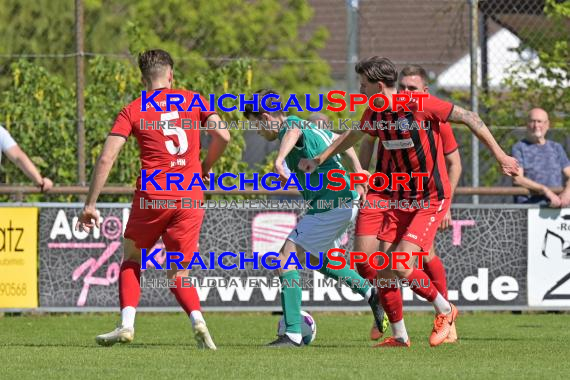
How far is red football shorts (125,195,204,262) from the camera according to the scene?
30.4 feet

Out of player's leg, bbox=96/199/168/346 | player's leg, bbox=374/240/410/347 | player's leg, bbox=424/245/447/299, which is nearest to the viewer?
player's leg, bbox=96/199/168/346

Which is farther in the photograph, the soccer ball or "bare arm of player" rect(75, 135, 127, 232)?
the soccer ball

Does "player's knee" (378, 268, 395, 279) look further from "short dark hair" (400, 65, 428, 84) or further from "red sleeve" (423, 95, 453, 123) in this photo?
"short dark hair" (400, 65, 428, 84)

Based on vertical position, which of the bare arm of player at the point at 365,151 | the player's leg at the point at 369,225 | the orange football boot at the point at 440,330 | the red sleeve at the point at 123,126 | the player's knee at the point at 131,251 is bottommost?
the orange football boot at the point at 440,330

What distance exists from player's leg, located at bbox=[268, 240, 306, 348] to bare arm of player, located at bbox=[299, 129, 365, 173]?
815 millimetres

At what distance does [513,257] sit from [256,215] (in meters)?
2.64

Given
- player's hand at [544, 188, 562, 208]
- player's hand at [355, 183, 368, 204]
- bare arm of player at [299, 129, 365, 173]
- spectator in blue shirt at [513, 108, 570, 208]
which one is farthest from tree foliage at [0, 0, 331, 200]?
bare arm of player at [299, 129, 365, 173]

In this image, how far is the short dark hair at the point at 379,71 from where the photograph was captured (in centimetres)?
943

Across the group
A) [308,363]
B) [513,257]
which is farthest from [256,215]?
[308,363]

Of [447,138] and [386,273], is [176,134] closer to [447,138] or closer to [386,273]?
[386,273]

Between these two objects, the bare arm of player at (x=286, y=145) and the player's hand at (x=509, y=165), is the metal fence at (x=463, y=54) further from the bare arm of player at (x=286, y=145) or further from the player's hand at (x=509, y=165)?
the player's hand at (x=509, y=165)

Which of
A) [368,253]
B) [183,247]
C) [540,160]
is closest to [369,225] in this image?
[368,253]

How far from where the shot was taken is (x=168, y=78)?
30.3ft

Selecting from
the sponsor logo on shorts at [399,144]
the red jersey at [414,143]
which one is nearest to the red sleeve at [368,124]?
the red jersey at [414,143]
